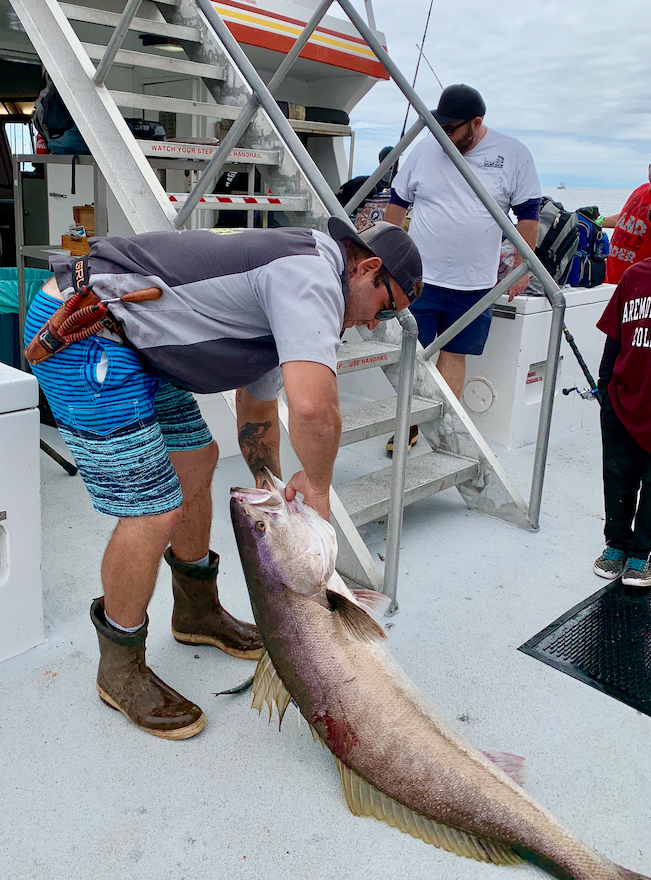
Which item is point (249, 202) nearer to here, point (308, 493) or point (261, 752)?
point (308, 493)

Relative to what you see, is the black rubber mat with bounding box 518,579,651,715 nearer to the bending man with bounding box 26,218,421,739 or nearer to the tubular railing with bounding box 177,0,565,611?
the tubular railing with bounding box 177,0,565,611

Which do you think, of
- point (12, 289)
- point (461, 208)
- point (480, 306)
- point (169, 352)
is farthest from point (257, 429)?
point (12, 289)

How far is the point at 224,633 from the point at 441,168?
9.52ft

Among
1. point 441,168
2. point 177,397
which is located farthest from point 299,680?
point 441,168

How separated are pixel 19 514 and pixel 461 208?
2.92 m

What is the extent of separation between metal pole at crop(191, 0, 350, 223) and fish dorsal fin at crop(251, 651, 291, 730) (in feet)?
5.57

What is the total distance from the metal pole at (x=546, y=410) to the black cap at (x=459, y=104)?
4.19 feet

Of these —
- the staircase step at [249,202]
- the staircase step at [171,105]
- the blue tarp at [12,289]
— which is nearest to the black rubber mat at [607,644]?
the staircase step at [249,202]

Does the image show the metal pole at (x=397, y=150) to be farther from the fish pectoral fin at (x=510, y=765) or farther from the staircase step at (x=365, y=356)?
the fish pectoral fin at (x=510, y=765)

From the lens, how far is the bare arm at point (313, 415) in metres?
1.69

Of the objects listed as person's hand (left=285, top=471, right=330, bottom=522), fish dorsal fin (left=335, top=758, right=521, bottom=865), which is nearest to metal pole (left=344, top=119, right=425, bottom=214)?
person's hand (left=285, top=471, right=330, bottom=522)

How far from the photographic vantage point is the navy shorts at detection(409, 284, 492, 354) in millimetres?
4273

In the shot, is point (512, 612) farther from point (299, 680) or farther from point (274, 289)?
point (274, 289)

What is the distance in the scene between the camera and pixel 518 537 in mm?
3693
